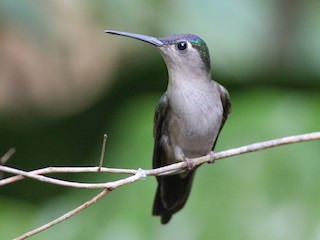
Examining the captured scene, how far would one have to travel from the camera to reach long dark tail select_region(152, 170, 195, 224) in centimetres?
321

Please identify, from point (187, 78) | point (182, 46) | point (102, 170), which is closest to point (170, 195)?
point (187, 78)

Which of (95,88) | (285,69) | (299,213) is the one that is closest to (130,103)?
(95,88)

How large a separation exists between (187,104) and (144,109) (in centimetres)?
135

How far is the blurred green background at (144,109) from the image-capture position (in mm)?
3654

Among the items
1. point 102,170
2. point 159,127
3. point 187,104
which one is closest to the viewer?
point 102,170

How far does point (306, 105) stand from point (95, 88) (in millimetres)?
1725

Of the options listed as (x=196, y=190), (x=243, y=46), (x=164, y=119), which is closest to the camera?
(x=164, y=119)

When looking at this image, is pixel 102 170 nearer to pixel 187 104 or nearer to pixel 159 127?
pixel 187 104

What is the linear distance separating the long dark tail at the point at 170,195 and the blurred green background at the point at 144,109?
15.7 inches

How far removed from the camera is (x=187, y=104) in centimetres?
290

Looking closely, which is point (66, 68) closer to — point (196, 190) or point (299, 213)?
point (196, 190)

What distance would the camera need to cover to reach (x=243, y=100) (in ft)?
13.7

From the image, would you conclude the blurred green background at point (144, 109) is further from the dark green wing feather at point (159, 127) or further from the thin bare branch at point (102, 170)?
the thin bare branch at point (102, 170)

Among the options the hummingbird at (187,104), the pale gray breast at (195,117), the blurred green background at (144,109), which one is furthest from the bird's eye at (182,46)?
the blurred green background at (144,109)
